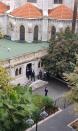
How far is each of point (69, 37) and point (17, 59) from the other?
7007 mm

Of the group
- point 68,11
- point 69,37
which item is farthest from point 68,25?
point 69,37

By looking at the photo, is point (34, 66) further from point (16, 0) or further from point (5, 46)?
point (16, 0)

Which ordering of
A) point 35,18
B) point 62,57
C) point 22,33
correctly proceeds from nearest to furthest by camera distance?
1. point 62,57
2. point 35,18
3. point 22,33

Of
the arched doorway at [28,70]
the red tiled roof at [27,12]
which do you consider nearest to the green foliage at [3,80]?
the arched doorway at [28,70]

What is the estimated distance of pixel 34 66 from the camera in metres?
49.7

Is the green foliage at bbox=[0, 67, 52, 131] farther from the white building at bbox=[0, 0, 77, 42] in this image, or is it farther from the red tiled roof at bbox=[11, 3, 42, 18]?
the red tiled roof at bbox=[11, 3, 42, 18]

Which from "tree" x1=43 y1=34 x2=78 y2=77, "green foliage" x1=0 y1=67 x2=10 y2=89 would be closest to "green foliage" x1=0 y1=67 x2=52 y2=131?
"green foliage" x1=0 y1=67 x2=10 y2=89

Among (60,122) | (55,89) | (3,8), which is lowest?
(60,122)

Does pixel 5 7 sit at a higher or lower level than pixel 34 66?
higher

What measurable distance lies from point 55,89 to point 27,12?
42.0 feet

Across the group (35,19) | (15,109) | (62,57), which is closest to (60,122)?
(15,109)

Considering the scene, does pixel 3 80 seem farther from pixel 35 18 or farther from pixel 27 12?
pixel 27 12

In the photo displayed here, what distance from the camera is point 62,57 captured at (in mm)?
47344

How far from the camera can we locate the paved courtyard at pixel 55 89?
45.2m
